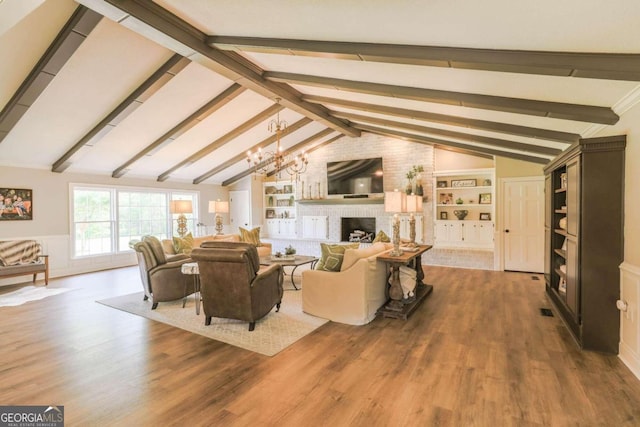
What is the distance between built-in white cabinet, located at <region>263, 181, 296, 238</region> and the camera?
10117 mm

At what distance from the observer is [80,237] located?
7.14 m

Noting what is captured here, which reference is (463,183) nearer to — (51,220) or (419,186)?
(419,186)

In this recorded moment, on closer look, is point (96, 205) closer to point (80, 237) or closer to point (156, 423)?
point (80, 237)

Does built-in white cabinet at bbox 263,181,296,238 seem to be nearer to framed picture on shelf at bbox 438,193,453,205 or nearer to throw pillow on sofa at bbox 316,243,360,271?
framed picture on shelf at bbox 438,193,453,205

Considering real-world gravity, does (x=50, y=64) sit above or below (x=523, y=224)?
above

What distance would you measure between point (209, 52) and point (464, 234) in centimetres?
639

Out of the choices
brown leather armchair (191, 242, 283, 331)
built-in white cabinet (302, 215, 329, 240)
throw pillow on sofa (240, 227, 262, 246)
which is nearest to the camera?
brown leather armchair (191, 242, 283, 331)

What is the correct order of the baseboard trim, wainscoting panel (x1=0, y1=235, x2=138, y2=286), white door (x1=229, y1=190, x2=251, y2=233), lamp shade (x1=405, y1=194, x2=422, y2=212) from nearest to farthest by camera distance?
the baseboard trim, lamp shade (x1=405, y1=194, x2=422, y2=212), wainscoting panel (x1=0, y1=235, x2=138, y2=286), white door (x1=229, y1=190, x2=251, y2=233)

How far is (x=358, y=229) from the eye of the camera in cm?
891

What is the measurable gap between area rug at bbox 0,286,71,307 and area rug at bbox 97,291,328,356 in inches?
48.8

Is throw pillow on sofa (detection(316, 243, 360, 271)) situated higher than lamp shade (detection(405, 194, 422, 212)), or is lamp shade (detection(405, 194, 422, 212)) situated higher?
lamp shade (detection(405, 194, 422, 212))

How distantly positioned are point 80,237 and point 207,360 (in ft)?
20.0

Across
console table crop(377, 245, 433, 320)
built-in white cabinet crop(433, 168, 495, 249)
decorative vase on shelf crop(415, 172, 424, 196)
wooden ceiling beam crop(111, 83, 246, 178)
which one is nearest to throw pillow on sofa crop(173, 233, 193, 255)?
wooden ceiling beam crop(111, 83, 246, 178)

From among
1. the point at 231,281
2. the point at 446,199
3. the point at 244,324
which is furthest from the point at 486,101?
the point at 446,199
